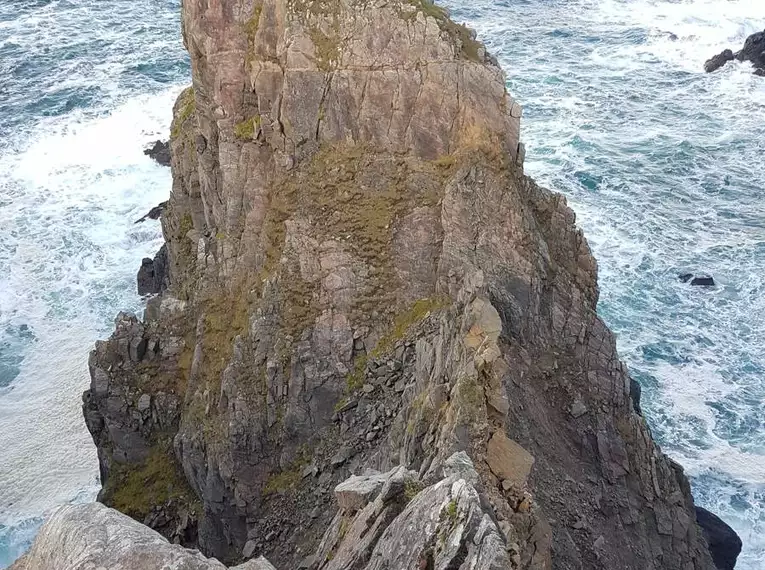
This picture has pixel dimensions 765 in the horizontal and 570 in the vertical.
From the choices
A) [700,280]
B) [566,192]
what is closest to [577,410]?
[700,280]

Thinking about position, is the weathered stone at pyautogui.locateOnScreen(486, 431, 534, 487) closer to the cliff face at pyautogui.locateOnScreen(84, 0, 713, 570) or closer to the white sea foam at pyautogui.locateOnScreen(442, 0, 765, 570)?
the cliff face at pyautogui.locateOnScreen(84, 0, 713, 570)

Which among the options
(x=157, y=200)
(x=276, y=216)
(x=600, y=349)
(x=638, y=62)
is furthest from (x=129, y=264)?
(x=638, y=62)

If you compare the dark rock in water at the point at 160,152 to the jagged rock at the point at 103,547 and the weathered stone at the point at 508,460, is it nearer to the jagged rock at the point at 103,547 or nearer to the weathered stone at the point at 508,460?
the weathered stone at the point at 508,460

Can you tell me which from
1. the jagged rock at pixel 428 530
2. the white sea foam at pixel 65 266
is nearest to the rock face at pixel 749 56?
the white sea foam at pixel 65 266

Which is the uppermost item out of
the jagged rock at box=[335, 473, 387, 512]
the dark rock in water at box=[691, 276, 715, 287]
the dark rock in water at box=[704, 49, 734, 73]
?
the jagged rock at box=[335, 473, 387, 512]

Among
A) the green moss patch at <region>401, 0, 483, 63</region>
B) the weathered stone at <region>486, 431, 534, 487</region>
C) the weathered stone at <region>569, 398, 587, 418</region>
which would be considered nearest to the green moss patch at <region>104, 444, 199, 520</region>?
the weathered stone at <region>569, 398, 587, 418</region>
